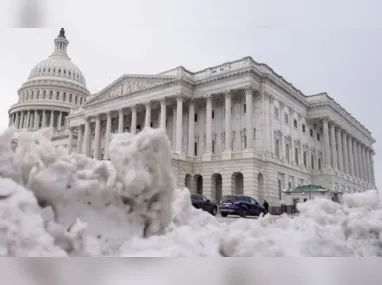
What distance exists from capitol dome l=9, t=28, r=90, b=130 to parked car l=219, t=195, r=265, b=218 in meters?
4.56

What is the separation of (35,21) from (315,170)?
23.6 feet

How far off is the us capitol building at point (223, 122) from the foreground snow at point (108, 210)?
2.04m

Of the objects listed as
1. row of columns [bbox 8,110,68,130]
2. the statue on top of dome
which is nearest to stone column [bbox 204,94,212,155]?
row of columns [bbox 8,110,68,130]

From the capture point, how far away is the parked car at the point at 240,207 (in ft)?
27.1

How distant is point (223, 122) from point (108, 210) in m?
13.5

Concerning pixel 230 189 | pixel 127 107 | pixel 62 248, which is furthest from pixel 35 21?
pixel 230 189

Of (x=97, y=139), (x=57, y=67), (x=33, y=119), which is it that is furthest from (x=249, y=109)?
(x=57, y=67)

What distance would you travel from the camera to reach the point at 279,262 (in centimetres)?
255

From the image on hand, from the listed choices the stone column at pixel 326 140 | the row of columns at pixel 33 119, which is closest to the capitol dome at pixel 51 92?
the row of columns at pixel 33 119

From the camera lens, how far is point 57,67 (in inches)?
233

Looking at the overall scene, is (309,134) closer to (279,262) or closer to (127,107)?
(127,107)

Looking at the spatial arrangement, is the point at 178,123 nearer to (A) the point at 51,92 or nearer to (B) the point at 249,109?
(B) the point at 249,109

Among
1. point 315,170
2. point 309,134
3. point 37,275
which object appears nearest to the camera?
point 37,275

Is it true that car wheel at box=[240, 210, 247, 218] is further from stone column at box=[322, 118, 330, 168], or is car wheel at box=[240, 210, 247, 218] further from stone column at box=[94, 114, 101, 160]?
stone column at box=[94, 114, 101, 160]
